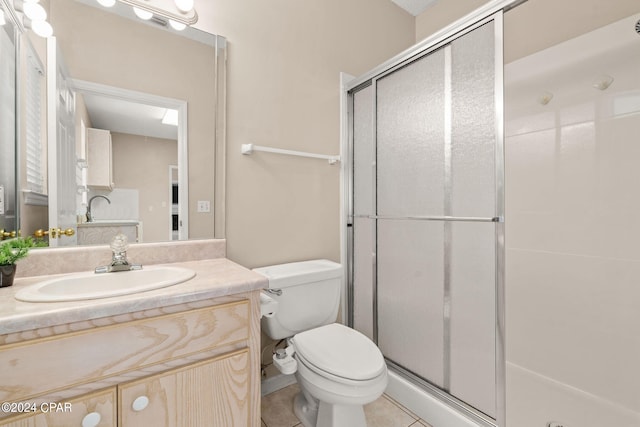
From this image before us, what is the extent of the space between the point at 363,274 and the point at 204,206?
1.08 metres

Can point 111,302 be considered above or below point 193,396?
above

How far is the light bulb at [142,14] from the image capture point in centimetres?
130

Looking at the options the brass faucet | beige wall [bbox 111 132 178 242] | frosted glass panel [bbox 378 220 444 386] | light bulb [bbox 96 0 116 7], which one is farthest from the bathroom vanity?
light bulb [bbox 96 0 116 7]

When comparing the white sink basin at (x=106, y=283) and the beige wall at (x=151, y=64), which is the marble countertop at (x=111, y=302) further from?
the beige wall at (x=151, y=64)

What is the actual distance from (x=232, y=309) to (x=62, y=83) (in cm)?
114

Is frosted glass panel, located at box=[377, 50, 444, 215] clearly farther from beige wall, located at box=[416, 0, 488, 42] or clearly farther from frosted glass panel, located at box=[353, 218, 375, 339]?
beige wall, located at box=[416, 0, 488, 42]

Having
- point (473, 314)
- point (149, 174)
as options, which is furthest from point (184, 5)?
point (473, 314)

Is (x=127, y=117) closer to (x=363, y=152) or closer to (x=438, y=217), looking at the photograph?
(x=363, y=152)

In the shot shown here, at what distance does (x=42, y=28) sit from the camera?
1.14 m

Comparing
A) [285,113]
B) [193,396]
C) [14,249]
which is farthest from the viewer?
[285,113]

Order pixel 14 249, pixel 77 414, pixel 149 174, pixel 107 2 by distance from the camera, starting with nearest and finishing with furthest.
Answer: pixel 77 414 < pixel 14 249 < pixel 107 2 < pixel 149 174

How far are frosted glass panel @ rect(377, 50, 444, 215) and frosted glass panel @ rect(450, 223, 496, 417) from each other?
8.3 inches

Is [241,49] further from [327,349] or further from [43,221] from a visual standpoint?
[327,349]

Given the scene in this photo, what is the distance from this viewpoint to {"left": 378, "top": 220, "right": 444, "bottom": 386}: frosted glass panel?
1479 millimetres
